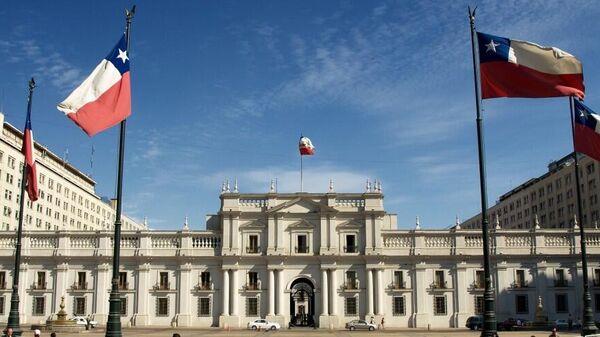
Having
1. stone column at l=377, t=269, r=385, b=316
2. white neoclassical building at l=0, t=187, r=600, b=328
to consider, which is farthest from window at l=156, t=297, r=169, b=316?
stone column at l=377, t=269, r=385, b=316

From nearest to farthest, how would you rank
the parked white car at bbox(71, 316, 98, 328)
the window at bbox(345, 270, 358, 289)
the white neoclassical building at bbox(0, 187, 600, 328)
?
the parked white car at bbox(71, 316, 98, 328), the white neoclassical building at bbox(0, 187, 600, 328), the window at bbox(345, 270, 358, 289)

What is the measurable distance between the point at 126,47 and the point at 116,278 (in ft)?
30.3

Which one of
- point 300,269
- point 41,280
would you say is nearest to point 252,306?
point 300,269

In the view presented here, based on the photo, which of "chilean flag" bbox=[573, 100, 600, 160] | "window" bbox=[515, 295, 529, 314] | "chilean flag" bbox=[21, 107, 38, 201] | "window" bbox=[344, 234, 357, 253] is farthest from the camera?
"window" bbox=[344, 234, 357, 253]

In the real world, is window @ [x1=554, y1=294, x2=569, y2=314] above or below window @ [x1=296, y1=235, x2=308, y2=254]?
below

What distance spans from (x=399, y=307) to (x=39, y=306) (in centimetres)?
3927

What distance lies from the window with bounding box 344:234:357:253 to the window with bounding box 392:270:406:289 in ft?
17.1

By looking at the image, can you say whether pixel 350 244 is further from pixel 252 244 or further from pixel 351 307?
pixel 252 244

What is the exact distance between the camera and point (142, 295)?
72750 mm

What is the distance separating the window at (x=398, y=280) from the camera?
73125 millimetres

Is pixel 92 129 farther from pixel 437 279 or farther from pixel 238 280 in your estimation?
pixel 437 279

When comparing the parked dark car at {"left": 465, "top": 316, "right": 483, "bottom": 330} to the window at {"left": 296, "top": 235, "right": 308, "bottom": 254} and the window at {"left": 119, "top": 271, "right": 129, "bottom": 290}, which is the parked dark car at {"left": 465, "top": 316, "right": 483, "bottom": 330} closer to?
the window at {"left": 296, "top": 235, "right": 308, "bottom": 254}

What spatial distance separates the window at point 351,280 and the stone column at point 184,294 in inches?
683

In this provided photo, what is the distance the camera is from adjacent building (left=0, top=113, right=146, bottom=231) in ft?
307
